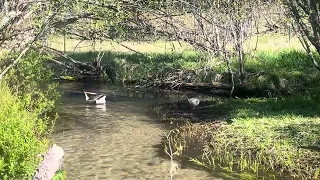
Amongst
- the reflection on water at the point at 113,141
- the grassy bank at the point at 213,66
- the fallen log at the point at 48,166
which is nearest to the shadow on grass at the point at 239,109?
the reflection on water at the point at 113,141

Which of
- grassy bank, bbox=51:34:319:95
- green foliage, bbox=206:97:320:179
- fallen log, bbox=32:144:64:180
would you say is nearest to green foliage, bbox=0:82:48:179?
fallen log, bbox=32:144:64:180

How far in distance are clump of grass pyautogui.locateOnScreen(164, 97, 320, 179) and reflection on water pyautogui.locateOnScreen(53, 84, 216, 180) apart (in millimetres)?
892

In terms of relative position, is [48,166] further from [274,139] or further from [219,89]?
[219,89]

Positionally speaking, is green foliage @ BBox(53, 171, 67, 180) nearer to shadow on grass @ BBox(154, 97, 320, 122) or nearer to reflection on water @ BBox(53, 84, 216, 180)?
reflection on water @ BBox(53, 84, 216, 180)

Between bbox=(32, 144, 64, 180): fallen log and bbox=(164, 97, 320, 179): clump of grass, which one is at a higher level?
bbox=(32, 144, 64, 180): fallen log

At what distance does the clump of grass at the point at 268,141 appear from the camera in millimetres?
10430

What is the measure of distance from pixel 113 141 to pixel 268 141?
4214 mm

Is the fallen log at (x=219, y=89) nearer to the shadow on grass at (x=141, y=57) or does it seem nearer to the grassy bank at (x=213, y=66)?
the grassy bank at (x=213, y=66)

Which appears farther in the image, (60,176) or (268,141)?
(268,141)

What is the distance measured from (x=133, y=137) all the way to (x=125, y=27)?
3.69m

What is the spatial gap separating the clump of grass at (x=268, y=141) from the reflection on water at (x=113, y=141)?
892 mm

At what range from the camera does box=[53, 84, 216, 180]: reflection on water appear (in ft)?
35.5

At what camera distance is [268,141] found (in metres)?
11.5

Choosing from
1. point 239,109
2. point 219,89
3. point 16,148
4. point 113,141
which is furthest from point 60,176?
point 219,89
